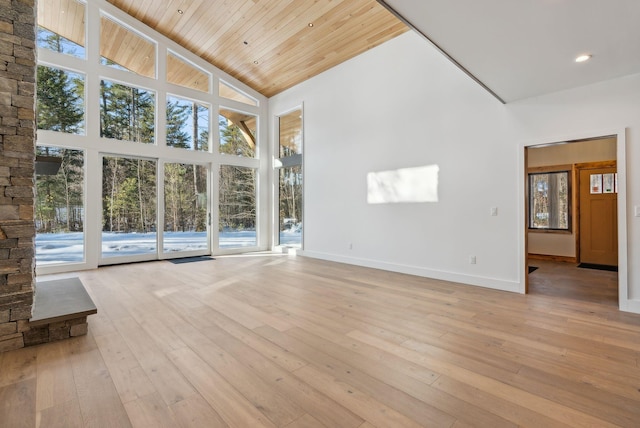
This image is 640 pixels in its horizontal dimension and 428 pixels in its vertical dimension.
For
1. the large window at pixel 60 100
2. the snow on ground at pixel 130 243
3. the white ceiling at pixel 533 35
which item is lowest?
the snow on ground at pixel 130 243

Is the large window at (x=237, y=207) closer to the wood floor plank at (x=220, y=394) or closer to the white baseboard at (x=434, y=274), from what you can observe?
the white baseboard at (x=434, y=274)

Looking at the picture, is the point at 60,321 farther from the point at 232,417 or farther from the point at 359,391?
the point at 359,391

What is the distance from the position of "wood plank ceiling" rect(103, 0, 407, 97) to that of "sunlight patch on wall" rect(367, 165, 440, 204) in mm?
2485

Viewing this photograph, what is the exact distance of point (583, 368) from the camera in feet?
7.08

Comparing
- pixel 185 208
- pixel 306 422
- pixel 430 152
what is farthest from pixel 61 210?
pixel 430 152

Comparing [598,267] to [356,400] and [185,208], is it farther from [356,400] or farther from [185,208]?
[185,208]

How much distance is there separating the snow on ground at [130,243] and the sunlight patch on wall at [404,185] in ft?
8.59

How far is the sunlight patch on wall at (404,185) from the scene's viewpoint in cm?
507

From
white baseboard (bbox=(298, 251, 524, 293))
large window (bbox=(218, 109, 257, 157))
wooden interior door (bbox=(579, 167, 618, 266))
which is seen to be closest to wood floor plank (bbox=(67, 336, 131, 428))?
white baseboard (bbox=(298, 251, 524, 293))

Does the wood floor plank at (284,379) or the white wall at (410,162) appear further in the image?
the white wall at (410,162)

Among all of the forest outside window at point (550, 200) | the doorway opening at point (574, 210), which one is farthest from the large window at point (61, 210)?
the forest outside window at point (550, 200)

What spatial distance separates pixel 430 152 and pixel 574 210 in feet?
13.6

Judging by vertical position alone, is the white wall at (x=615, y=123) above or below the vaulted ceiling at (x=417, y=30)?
below

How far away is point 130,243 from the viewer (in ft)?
20.7
